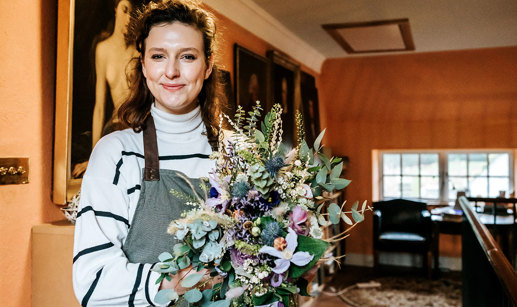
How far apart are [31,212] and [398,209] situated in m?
5.39

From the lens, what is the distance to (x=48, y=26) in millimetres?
2133

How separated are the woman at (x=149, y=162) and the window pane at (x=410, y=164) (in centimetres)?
594

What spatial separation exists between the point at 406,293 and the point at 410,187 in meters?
1.96

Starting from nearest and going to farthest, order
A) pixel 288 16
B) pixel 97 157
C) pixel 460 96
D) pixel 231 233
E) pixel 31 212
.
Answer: pixel 231 233
pixel 97 157
pixel 31 212
pixel 288 16
pixel 460 96

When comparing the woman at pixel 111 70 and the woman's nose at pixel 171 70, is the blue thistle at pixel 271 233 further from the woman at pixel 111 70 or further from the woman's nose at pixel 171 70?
the woman at pixel 111 70

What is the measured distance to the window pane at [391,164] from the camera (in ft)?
23.4

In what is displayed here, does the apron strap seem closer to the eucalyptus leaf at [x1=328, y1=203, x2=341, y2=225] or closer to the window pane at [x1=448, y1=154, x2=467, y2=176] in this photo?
the eucalyptus leaf at [x1=328, y1=203, x2=341, y2=225]

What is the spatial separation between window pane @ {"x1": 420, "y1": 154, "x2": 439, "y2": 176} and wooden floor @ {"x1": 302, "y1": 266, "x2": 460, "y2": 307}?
141cm

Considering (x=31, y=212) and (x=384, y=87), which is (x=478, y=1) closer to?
(x=384, y=87)

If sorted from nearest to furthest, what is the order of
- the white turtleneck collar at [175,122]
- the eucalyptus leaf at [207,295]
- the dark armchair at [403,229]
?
the eucalyptus leaf at [207,295] → the white turtleneck collar at [175,122] → the dark armchair at [403,229]

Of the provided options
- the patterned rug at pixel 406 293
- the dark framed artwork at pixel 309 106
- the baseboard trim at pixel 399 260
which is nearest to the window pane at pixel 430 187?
the baseboard trim at pixel 399 260

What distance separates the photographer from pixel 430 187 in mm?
6914

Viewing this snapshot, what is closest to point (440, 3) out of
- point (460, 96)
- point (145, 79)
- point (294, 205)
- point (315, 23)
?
point (315, 23)

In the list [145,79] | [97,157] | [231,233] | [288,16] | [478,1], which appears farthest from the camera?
[288,16]
